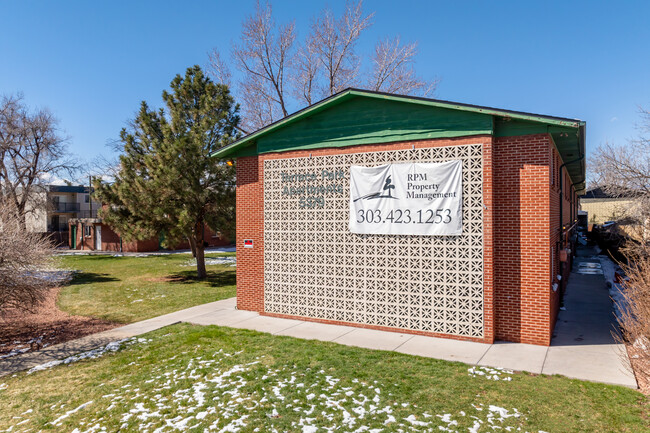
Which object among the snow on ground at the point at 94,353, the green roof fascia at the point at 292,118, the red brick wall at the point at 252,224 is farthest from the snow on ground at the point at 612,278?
the snow on ground at the point at 94,353

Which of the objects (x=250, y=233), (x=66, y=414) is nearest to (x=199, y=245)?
(x=250, y=233)

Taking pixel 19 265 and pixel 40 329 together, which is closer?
pixel 19 265

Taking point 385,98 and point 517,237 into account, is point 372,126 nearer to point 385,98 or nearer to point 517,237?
point 385,98

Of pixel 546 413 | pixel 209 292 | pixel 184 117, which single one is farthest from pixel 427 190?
pixel 184 117

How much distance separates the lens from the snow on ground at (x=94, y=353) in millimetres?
8002

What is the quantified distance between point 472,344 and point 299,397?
4.19 meters

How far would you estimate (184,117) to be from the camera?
59.2ft

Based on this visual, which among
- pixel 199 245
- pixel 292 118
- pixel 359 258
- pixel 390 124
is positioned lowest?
pixel 199 245

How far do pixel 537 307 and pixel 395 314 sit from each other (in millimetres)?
2949

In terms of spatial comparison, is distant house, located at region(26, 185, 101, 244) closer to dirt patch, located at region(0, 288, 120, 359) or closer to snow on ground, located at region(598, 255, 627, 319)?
dirt patch, located at region(0, 288, 120, 359)

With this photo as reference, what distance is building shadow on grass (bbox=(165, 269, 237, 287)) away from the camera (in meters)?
18.5

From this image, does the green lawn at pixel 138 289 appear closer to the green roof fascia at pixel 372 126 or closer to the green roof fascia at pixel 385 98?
the green roof fascia at pixel 385 98

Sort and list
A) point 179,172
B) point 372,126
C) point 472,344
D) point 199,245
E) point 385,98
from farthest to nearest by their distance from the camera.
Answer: point 199,245 → point 179,172 → point 372,126 → point 385,98 → point 472,344

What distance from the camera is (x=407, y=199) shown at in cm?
942
